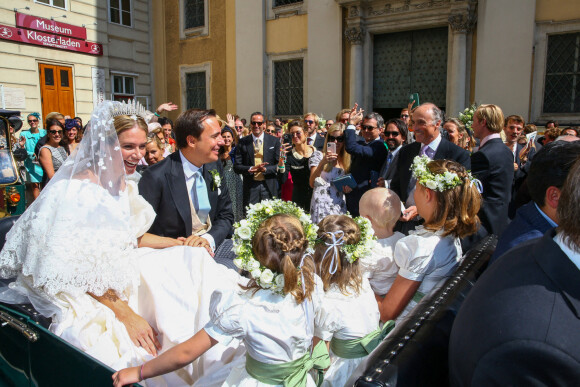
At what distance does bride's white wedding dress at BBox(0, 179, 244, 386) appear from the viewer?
2090 millimetres

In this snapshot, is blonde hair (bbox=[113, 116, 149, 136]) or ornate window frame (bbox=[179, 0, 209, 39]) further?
ornate window frame (bbox=[179, 0, 209, 39])

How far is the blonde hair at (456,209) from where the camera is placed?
2.43 metres

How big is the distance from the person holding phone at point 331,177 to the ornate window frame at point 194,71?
11.1 metres

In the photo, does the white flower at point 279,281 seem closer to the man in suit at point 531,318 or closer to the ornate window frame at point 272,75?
the man in suit at point 531,318

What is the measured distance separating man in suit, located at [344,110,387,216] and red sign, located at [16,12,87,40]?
12.6m

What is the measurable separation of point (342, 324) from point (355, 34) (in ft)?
37.7

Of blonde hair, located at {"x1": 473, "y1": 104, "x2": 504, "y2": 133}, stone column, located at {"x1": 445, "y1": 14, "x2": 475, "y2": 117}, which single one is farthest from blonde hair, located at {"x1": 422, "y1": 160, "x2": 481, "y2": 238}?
stone column, located at {"x1": 445, "y1": 14, "x2": 475, "y2": 117}

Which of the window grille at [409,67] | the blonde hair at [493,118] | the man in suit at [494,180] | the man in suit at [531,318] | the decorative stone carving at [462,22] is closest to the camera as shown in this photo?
the man in suit at [531,318]

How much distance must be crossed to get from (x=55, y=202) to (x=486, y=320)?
211cm

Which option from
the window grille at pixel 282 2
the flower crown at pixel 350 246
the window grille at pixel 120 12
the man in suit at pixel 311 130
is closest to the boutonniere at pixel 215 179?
the flower crown at pixel 350 246

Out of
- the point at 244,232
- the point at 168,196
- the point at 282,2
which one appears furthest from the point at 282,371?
the point at 282,2

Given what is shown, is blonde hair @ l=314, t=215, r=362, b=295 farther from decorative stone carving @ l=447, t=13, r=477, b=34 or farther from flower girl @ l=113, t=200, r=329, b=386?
decorative stone carving @ l=447, t=13, r=477, b=34

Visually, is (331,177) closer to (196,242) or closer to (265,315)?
(196,242)

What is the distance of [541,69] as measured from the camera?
397 inches
